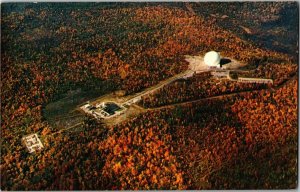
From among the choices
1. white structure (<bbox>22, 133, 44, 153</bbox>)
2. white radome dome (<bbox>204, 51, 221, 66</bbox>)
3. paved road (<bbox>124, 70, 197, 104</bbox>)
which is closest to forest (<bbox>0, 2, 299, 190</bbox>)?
white structure (<bbox>22, 133, 44, 153</bbox>)

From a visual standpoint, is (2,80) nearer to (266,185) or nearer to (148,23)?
(148,23)

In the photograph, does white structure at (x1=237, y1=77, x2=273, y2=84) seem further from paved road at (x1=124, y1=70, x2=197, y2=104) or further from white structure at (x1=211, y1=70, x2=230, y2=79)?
paved road at (x1=124, y1=70, x2=197, y2=104)

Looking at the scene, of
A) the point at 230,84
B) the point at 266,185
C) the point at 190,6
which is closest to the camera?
the point at 266,185

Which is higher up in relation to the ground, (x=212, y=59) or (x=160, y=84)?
(x=212, y=59)

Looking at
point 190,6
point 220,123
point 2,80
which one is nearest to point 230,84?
point 220,123

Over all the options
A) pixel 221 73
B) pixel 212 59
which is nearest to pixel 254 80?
pixel 221 73

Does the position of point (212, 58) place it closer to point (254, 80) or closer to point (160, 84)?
point (254, 80)
